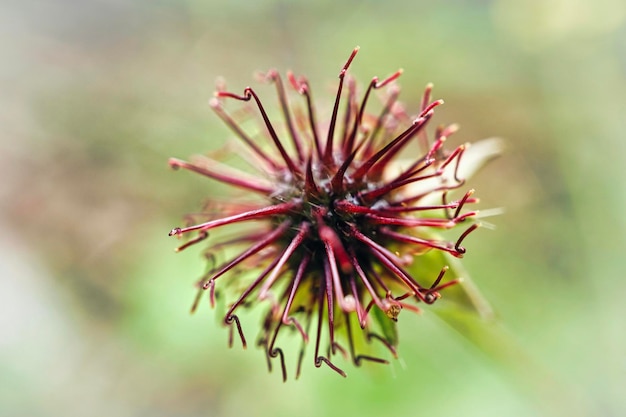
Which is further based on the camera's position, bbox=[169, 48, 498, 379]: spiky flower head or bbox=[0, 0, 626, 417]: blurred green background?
bbox=[0, 0, 626, 417]: blurred green background

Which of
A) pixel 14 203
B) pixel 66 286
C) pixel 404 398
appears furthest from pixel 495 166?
pixel 14 203

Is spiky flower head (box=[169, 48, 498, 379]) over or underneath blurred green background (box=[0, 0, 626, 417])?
underneath

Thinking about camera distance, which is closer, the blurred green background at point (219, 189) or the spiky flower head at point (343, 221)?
the spiky flower head at point (343, 221)

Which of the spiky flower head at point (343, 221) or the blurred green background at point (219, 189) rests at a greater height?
the blurred green background at point (219, 189)

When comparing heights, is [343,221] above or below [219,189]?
below

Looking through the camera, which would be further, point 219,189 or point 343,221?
point 219,189
